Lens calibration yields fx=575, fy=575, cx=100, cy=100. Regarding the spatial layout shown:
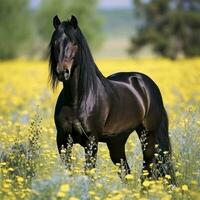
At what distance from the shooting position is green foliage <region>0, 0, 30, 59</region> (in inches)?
2368

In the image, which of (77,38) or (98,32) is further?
(98,32)

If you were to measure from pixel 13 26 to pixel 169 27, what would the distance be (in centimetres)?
1638

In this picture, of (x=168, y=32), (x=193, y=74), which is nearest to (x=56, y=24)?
(x=193, y=74)

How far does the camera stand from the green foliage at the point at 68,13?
218ft

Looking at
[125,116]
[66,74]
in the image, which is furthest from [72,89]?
[125,116]

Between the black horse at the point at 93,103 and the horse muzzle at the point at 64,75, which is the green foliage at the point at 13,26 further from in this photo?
the horse muzzle at the point at 64,75

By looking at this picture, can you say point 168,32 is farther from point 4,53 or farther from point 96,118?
point 96,118

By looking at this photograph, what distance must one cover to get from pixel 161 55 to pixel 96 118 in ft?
179

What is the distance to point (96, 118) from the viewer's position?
622 centimetres

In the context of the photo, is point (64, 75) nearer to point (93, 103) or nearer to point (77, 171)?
point (93, 103)

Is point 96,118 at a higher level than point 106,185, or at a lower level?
higher

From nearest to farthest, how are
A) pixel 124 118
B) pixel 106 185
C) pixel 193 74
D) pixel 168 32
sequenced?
pixel 106 185
pixel 124 118
pixel 193 74
pixel 168 32

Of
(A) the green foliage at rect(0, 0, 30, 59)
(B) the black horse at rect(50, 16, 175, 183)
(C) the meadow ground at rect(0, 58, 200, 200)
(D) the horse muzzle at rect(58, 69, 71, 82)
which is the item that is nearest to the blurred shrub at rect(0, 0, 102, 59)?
(A) the green foliage at rect(0, 0, 30, 59)

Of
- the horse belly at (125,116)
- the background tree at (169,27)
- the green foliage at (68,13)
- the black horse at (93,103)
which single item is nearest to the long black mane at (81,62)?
the black horse at (93,103)
